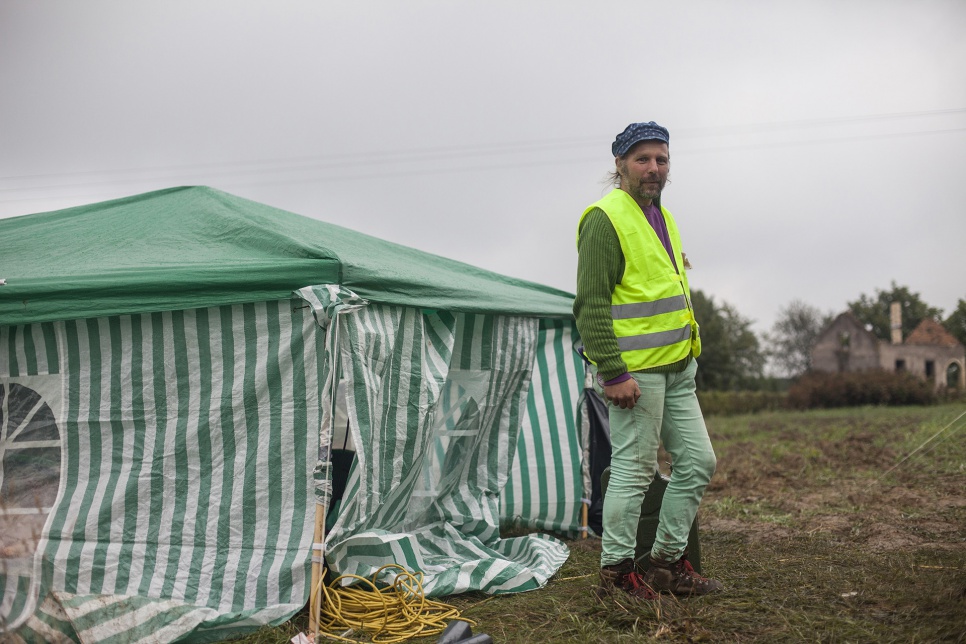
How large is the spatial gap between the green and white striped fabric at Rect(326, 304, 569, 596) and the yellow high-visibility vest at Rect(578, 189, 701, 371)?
1.01m

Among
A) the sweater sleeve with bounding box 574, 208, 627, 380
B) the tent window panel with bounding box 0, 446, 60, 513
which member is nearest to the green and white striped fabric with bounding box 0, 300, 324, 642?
the tent window panel with bounding box 0, 446, 60, 513

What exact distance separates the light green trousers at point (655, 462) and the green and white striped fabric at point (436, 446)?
31.5 inches

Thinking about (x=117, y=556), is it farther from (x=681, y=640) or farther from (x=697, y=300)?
(x=697, y=300)

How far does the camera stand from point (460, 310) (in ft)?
12.5

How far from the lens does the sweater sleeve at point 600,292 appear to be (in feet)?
9.80

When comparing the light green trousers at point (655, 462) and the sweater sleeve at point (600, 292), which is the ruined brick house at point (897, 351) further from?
the sweater sleeve at point (600, 292)

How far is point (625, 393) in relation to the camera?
9.67 feet

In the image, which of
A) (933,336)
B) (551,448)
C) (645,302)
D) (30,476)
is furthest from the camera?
(933,336)

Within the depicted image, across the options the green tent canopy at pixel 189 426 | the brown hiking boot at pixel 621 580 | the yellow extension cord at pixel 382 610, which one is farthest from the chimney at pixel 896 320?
the green tent canopy at pixel 189 426

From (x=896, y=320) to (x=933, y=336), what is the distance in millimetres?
4828

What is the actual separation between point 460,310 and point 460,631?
5.23ft

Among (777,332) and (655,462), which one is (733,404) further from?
(777,332)

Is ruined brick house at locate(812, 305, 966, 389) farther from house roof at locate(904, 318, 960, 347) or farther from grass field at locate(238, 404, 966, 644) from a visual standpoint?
grass field at locate(238, 404, 966, 644)

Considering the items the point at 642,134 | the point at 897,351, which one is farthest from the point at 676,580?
the point at 897,351
